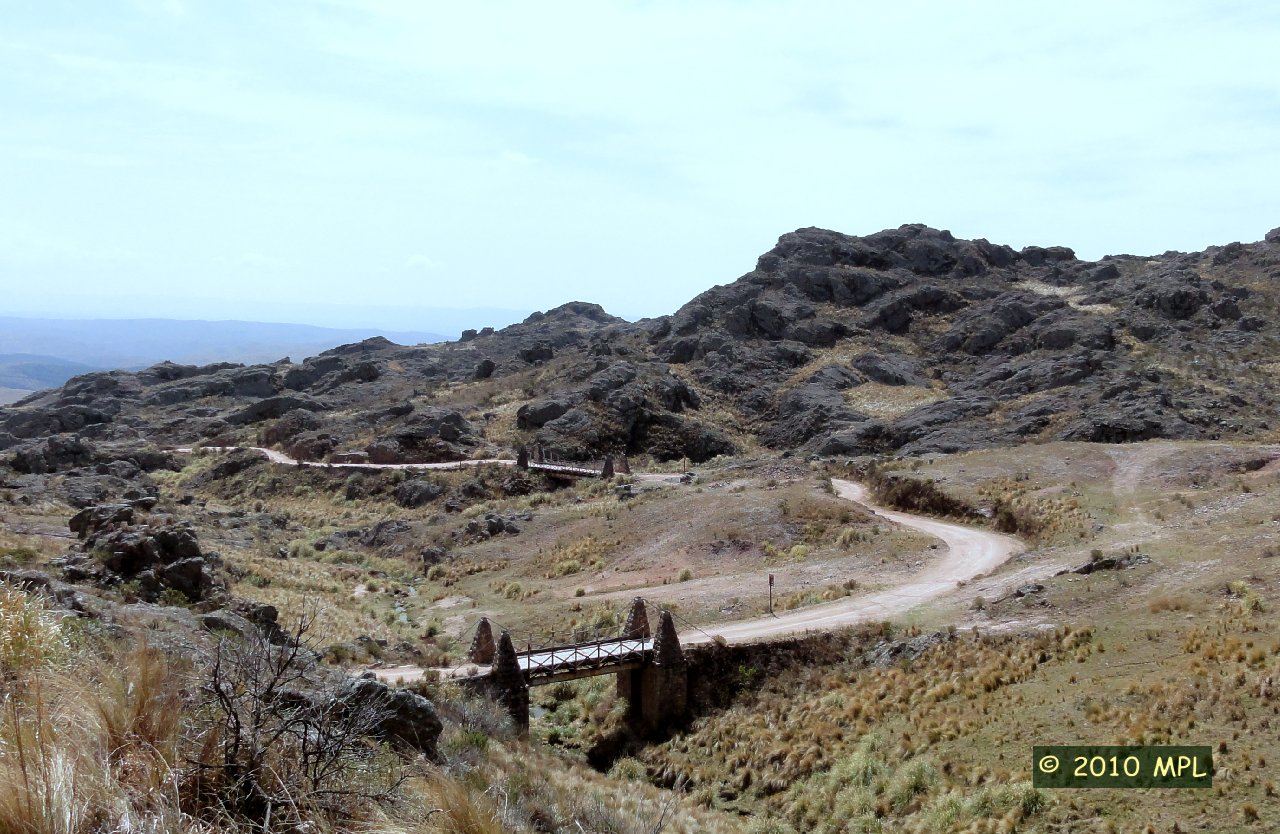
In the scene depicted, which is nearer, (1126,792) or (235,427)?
(1126,792)

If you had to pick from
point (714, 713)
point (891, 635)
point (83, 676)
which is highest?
point (83, 676)

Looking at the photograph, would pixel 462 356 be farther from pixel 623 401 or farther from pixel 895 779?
pixel 895 779

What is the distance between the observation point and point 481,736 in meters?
12.4

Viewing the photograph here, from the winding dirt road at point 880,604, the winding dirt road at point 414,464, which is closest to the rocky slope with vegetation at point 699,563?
the winding dirt road at point 880,604

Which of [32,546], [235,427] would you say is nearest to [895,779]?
[32,546]

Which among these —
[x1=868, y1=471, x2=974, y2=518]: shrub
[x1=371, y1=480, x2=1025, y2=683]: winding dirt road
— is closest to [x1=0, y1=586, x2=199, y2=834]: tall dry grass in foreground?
[x1=371, y1=480, x2=1025, y2=683]: winding dirt road

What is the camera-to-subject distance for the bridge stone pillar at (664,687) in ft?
63.3

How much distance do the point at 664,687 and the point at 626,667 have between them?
96 cm

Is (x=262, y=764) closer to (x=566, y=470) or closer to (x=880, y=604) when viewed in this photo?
(x=880, y=604)

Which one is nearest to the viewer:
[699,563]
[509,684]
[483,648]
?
[509,684]

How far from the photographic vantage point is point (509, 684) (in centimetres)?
1797

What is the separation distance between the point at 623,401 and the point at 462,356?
4986cm

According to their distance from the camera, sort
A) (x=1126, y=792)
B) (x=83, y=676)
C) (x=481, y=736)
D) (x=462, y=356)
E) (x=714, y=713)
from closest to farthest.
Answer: (x=83, y=676) → (x=1126, y=792) → (x=481, y=736) → (x=714, y=713) → (x=462, y=356)

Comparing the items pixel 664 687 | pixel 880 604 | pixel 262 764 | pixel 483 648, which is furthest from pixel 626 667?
pixel 262 764
